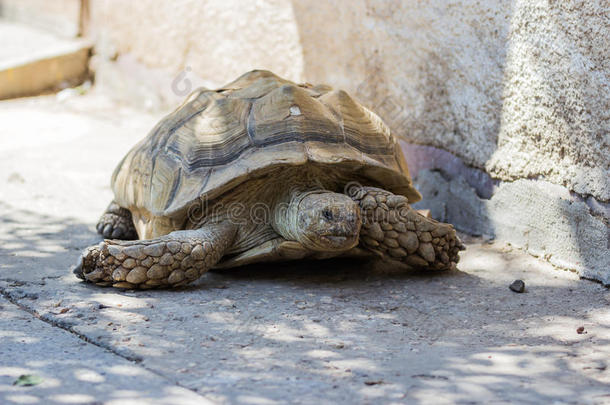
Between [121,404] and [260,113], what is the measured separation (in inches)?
63.6

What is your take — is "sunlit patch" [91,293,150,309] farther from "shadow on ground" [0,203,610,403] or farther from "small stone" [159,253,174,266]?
"small stone" [159,253,174,266]

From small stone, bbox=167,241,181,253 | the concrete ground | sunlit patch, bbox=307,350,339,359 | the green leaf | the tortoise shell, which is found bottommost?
the green leaf

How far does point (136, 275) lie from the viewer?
114 inches

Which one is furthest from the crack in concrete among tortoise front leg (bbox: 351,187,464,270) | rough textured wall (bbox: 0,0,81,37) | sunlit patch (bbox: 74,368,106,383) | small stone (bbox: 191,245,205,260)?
rough textured wall (bbox: 0,0,81,37)

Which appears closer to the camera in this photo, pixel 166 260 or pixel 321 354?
pixel 321 354

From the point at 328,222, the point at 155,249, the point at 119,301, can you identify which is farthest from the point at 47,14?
the point at 328,222

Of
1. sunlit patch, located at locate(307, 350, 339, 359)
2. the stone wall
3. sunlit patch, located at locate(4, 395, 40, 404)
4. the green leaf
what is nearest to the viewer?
sunlit patch, located at locate(4, 395, 40, 404)

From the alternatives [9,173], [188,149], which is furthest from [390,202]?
[9,173]

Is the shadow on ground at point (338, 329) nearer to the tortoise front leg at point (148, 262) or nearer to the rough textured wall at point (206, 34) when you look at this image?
the tortoise front leg at point (148, 262)

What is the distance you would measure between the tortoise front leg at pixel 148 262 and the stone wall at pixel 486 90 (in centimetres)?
154

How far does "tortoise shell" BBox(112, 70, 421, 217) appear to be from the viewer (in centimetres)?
311

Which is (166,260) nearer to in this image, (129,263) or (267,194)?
(129,263)

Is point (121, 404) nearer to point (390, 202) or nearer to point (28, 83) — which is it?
point (390, 202)

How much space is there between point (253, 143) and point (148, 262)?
0.66 meters
